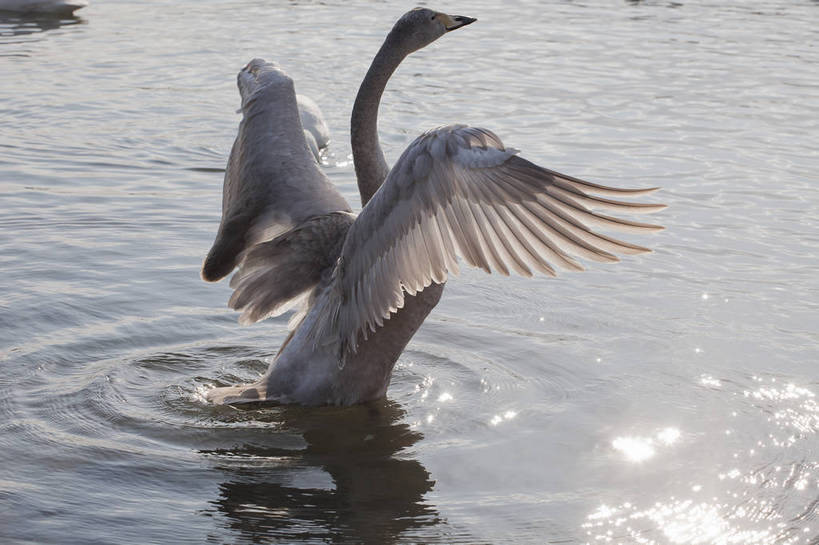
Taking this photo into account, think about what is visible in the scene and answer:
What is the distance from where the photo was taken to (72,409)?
564cm

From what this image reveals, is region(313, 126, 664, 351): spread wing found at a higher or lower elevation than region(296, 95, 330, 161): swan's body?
higher

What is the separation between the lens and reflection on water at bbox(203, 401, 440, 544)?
459cm

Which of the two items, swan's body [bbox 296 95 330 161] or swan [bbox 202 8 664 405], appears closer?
swan [bbox 202 8 664 405]

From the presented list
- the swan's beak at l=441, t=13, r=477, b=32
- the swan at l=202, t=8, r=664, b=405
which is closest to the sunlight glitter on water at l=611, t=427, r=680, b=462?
the swan at l=202, t=8, r=664, b=405

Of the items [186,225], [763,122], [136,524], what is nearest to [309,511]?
[136,524]

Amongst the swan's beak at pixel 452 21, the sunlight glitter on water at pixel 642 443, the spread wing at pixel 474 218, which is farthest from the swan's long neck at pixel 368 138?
the sunlight glitter on water at pixel 642 443

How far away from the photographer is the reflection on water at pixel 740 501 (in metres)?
4.58

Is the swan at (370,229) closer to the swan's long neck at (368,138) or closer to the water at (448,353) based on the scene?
the swan's long neck at (368,138)

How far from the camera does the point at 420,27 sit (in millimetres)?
6113

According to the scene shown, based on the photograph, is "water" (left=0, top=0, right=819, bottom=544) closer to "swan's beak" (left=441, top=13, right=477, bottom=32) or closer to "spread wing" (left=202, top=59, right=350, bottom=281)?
"spread wing" (left=202, top=59, right=350, bottom=281)

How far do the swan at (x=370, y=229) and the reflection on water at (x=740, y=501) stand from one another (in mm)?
996

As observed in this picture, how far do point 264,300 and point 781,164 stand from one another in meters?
5.58

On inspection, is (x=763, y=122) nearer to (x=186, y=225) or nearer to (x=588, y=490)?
(x=186, y=225)

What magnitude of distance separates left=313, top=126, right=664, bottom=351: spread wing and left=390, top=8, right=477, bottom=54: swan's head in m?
1.48
